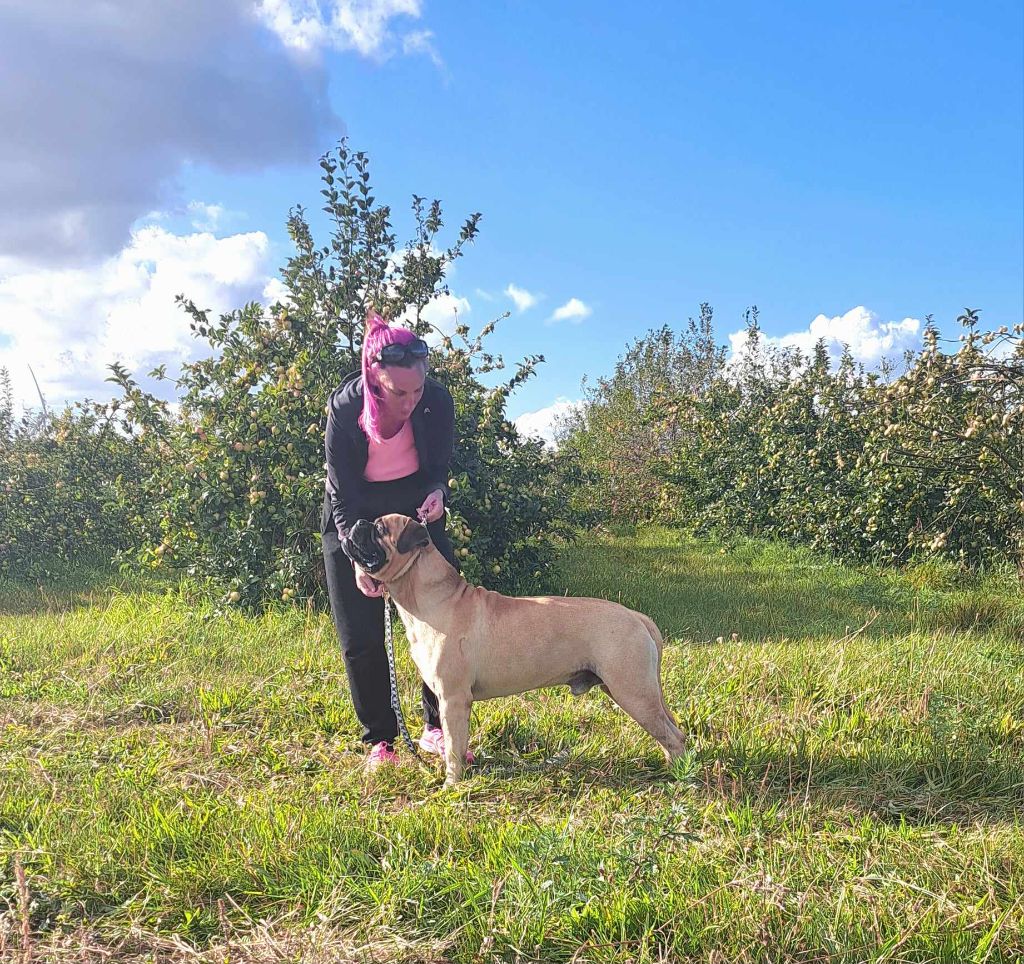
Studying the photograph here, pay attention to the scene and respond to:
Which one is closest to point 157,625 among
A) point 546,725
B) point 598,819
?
point 546,725

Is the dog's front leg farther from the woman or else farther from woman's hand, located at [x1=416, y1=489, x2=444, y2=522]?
woman's hand, located at [x1=416, y1=489, x2=444, y2=522]

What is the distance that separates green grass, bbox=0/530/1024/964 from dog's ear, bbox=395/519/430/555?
1.12 meters

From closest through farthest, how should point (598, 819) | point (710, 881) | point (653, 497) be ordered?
point (710, 881) < point (598, 819) < point (653, 497)

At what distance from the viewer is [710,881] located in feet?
8.43

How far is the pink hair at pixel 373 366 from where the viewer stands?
3.44 meters

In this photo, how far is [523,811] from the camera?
332cm

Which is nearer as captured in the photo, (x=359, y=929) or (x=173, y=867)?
(x=359, y=929)

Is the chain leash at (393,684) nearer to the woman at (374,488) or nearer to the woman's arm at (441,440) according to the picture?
the woman at (374,488)

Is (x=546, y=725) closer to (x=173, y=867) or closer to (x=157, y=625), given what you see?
(x=173, y=867)

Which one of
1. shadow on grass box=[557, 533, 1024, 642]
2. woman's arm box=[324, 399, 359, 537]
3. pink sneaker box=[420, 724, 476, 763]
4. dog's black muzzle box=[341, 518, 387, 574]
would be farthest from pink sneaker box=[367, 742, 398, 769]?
shadow on grass box=[557, 533, 1024, 642]

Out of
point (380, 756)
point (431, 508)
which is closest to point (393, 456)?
point (431, 508)

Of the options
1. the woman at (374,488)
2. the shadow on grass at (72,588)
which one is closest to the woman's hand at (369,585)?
the woman at (374,488)

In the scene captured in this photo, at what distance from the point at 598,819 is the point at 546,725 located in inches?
39.8

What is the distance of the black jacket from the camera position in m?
3.74
